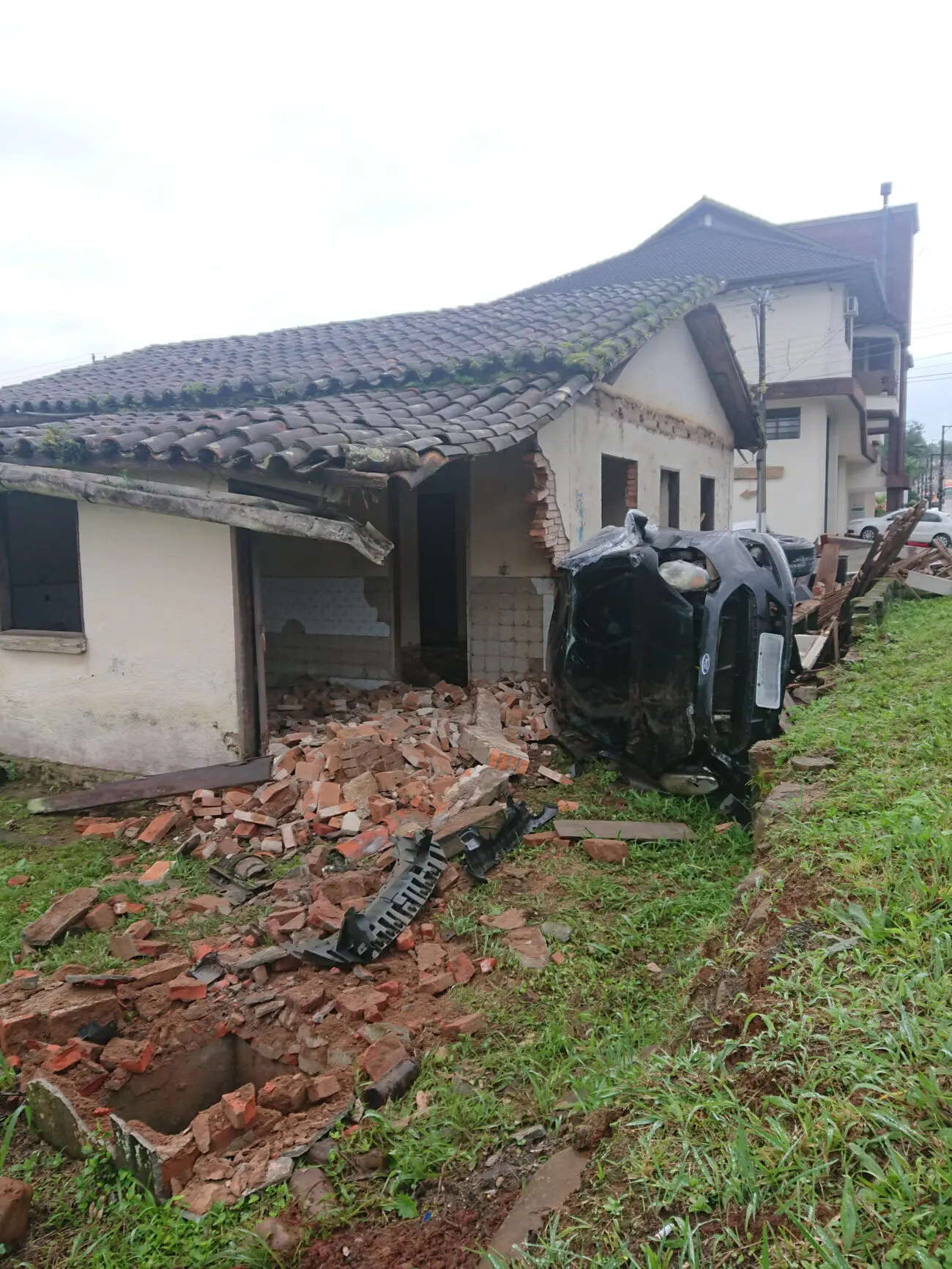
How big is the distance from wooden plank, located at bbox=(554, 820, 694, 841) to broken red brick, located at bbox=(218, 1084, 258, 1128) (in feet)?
9.66

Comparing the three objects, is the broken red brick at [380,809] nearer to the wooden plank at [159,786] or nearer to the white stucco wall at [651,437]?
the wooden plank at [159,786]

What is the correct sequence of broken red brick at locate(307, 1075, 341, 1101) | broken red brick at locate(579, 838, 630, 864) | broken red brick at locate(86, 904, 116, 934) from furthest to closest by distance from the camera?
broken red brick at locate(579, 838, 630, 864), broken red brick at locate(86, 904, 116, 934), broken red brick at locate(307, 1075, 341, 1101)

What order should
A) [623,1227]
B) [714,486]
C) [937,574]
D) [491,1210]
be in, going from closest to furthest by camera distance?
[623,1227] → [491,1210] → [937,574] → [714,486]

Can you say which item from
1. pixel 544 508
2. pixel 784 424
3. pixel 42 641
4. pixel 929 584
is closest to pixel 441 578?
pixel 544 508

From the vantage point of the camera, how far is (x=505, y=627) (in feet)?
30.0

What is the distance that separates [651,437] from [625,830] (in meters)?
7.36

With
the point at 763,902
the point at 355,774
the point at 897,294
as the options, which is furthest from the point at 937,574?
the point at 897,294

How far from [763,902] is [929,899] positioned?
2.32ft

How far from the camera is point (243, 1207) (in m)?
2.81

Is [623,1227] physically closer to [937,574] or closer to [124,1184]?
[124,1184]

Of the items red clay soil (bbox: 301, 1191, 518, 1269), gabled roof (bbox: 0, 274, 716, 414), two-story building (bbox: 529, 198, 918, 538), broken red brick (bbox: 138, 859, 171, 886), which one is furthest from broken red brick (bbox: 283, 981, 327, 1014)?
two-story building (bbox: 529, 198, 918, 538)

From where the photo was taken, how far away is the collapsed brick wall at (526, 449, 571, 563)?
8594mm

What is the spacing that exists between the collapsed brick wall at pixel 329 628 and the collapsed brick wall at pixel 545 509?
197 cm

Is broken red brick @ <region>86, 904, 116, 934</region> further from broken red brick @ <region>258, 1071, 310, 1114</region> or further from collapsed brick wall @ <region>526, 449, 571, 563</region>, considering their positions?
collapsed brick wall @ <region>526, 449, 571, 563</region>
